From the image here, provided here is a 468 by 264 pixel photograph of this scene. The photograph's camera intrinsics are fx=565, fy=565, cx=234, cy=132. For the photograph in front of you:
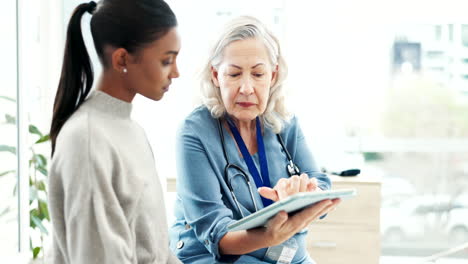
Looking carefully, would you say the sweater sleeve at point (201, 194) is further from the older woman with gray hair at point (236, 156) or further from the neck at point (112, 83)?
the neck at point (112, 83)

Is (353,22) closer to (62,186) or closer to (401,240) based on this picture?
(401,240)

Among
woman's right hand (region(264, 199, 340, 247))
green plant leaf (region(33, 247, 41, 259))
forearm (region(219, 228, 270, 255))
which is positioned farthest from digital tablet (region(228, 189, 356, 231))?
green plant leaf (region(33, 247, 41, 259))

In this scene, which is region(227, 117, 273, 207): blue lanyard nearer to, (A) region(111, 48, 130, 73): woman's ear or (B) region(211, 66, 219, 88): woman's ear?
(B) region(211, 66, 219, 88): woman's ear

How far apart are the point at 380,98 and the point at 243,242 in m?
2.58

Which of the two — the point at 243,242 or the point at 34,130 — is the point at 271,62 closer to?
the point at 243,242

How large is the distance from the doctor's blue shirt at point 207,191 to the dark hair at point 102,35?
1.69 feet

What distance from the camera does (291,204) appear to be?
1.15 meters

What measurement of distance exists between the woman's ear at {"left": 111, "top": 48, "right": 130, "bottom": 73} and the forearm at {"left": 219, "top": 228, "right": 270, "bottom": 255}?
22.2 inches

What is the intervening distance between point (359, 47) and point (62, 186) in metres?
3.00

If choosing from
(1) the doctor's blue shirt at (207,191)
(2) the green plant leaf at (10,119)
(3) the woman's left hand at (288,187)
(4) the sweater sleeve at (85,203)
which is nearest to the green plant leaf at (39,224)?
(2) the green plant leaf at (10,119)

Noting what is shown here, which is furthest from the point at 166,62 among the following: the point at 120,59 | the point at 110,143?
the point at 110,143

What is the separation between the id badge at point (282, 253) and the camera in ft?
5.11

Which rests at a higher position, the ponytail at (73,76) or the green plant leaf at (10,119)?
the ponytail at (73,76)

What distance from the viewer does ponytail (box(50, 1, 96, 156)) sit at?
3.46 feet
